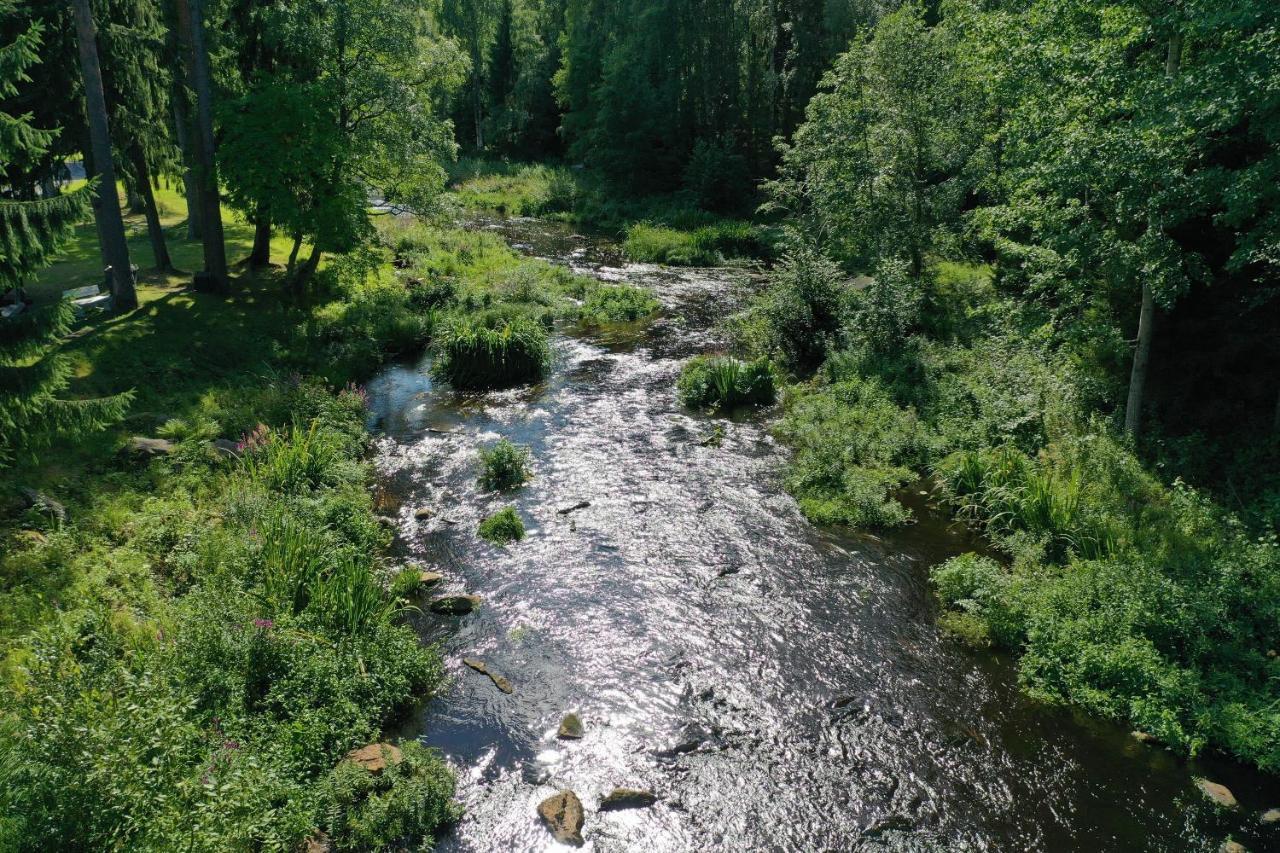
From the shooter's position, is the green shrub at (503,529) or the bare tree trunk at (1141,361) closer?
the bare tree trunk at (1141,361)

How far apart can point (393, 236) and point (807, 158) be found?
63.2 feet

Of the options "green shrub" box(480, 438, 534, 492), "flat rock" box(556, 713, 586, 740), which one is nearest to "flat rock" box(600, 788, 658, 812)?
"flat rock" box(556, 713, 586, 740)

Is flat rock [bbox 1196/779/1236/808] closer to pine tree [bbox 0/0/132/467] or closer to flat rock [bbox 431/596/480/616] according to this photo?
flat rock [bbox 431/596/480/616]

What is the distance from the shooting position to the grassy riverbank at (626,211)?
41250 millimetres

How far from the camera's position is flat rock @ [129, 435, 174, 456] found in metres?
13.7

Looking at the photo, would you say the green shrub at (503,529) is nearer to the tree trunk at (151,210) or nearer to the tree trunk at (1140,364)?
the tree trunk at (1140,364)

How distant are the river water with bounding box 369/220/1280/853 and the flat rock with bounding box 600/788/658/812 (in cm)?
11

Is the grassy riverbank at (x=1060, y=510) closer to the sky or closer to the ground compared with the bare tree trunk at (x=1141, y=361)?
closer to the ground

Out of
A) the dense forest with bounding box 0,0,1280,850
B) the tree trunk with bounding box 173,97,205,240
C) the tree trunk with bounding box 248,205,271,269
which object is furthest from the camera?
the tree trunk with bounding box 248,205,271,269

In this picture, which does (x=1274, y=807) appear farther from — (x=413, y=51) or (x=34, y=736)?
(x=413, y=51)

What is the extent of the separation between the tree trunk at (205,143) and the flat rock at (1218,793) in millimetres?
25363

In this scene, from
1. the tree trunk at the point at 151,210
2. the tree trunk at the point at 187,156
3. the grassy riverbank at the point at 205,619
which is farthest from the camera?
the tree trunk at the point at 187,156

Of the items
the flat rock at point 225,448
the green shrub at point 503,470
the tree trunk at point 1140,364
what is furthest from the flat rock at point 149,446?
the tree trunk at point 1140,364

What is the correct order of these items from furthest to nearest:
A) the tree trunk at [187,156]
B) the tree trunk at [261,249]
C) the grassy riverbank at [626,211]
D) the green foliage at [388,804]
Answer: the grassy riverbank at [626,211], the tree trunk at [261,249], the tree trunk at [187,156], the green foliage at [388,804]
